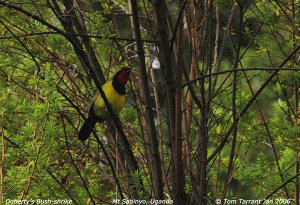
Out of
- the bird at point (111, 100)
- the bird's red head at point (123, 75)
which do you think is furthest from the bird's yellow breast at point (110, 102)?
the bird's red head at point (123, 75)

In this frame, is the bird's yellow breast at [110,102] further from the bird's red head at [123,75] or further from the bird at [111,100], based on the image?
the bird's red head at [123,75]

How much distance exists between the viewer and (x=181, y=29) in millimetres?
2875

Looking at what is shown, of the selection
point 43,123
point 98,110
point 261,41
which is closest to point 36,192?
point 43,123

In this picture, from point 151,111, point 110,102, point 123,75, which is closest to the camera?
point 151,111

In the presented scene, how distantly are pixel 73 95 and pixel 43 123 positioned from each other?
3.90ft

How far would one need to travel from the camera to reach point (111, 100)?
408 centimetres

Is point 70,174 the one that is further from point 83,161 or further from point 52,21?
point 52,21

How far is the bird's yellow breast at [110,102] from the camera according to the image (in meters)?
3.93

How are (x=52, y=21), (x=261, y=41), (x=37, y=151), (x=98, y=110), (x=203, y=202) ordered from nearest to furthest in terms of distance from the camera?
(x=37, y=151), (x=203, y=202), (x=261, y=41), (x=98, y=110), (x=52, y=21)

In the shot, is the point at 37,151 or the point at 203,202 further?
the point at 203,202

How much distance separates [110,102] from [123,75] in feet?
1.20

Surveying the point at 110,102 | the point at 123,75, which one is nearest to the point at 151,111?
the point at 123,75

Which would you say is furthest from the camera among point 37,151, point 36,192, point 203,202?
point 36,192

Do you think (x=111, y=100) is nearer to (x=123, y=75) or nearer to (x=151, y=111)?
(x=123, y=75)
